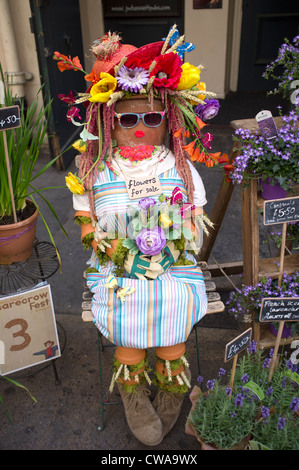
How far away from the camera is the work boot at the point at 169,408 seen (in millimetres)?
1964

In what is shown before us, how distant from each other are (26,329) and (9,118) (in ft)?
3.26

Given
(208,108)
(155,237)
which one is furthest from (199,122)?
(155,237)

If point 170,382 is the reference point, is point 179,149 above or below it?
above

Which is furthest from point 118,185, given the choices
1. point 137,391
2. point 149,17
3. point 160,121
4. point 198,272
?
point 149,17

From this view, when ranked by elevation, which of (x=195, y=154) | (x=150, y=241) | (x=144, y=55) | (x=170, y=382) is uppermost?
(x=144, y=55)

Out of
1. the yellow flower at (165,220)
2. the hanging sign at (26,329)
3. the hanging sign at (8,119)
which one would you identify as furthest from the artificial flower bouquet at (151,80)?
the hanging sign at (26,329)

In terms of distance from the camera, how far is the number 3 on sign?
2.03m

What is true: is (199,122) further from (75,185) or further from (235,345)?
(235,345)

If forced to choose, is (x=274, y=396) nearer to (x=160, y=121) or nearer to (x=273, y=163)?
(x=273, y=163)

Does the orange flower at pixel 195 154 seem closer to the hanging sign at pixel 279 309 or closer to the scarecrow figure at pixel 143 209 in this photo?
the scarecrow figure at pixel 143 209

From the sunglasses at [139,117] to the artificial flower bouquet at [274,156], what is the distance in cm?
38

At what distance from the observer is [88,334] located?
2.59 meters

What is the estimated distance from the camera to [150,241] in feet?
5.71

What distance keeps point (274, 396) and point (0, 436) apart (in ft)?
4.19
